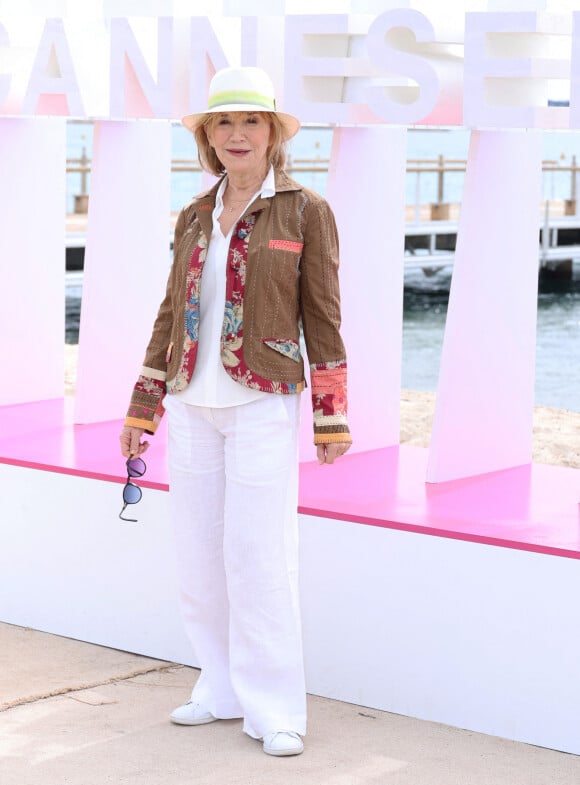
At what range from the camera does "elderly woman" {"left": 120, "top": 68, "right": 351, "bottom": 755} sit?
10.8 feet

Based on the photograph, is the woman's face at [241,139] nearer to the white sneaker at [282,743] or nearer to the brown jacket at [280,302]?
the brown jacket at [280,302]

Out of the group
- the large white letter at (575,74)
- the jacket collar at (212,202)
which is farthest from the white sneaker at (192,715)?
the large white letter at (575,74)

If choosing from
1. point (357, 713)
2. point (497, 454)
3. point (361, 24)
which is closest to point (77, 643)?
point (357, 713)

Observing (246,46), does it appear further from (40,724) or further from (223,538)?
(40,724)

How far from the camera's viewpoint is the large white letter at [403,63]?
4152 mm

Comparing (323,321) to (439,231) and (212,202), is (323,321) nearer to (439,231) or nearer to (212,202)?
(212,202)

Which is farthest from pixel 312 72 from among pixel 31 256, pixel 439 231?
A: pixel 439 231

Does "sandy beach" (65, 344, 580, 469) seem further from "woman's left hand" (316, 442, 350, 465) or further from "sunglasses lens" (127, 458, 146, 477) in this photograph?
"woman's left hand" (316, 442, 350, 465)

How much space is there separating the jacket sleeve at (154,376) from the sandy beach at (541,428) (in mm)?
4398

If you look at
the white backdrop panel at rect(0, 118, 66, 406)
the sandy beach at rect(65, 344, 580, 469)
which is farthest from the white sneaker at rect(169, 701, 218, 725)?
the sandy beach at rect(65, 344, 580, 469)

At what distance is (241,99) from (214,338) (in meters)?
0.57

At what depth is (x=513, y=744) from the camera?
363 centimetres

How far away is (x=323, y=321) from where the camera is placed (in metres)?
3.32

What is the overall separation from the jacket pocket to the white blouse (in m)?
0.11
